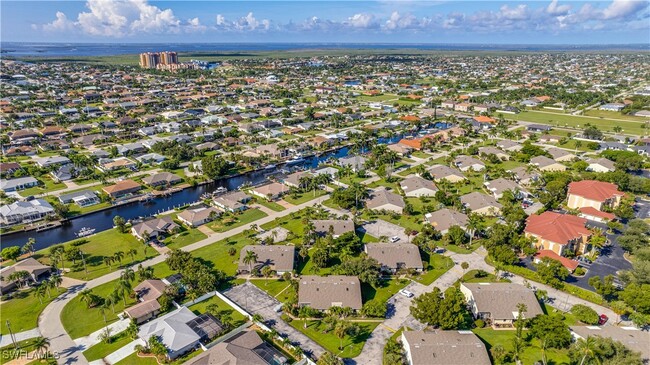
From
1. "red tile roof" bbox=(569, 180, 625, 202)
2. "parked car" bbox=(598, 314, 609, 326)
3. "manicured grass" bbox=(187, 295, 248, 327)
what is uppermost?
"red tile roof" bbox=(569, 180, 625, 202)

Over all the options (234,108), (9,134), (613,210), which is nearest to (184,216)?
(613,210)

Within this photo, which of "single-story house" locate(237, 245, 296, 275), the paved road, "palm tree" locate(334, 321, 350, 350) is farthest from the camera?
"single-story house" locate(237, 245, 296, 275)

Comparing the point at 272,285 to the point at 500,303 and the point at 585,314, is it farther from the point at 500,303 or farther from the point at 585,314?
the point at 585,314

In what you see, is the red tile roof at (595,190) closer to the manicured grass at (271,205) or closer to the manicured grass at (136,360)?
the manicured grass at (271,205)

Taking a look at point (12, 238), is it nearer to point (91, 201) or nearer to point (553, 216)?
point (91, 201)

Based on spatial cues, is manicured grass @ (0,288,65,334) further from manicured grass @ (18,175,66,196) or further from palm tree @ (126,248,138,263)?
manicured grass @ (18,175,66,196)

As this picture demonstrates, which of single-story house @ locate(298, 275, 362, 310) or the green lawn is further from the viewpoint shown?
the green lawn

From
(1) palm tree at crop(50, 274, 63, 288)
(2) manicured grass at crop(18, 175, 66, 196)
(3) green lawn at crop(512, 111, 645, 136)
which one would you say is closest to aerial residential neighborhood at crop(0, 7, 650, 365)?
(1) palm tree at crop(50, 274, 63, 288)

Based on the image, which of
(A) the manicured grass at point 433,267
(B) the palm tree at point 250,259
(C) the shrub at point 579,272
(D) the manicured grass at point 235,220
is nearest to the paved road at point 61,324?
(D) the manicured grass at point 235,220
